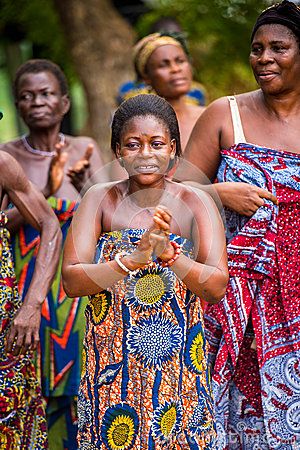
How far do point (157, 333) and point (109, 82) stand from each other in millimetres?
6298

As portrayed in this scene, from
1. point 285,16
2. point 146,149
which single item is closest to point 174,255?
point 146,149

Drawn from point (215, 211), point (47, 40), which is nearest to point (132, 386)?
point (215, 211)

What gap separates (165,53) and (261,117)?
205 centimetres

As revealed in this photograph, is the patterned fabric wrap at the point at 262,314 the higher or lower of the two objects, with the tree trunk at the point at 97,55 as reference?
lower

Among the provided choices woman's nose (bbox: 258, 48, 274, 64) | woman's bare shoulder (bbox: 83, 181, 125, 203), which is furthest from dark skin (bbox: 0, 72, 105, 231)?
woman's bare shoulder (bbox: 83, 181, 125, 203)

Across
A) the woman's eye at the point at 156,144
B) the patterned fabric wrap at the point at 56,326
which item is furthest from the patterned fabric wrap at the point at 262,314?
the patterned fabric wrap at the point at 56,326

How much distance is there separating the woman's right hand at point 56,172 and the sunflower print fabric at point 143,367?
1.89m

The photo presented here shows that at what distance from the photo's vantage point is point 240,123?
451 centimetres

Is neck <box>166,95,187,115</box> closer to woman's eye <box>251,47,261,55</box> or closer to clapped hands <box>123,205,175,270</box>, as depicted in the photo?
woman's eye <box>251,47,261,55</box>

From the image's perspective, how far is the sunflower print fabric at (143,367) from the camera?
3801 millimetres

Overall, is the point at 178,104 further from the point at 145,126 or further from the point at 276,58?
the point at 145,126

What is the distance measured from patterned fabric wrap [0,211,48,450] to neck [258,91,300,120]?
1321mm

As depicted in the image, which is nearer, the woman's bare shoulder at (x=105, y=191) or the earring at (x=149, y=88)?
the woman's bare shoulder at (x=105, y=191)

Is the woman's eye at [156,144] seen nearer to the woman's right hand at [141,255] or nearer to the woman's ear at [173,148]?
the woman's ear at [173,148]
